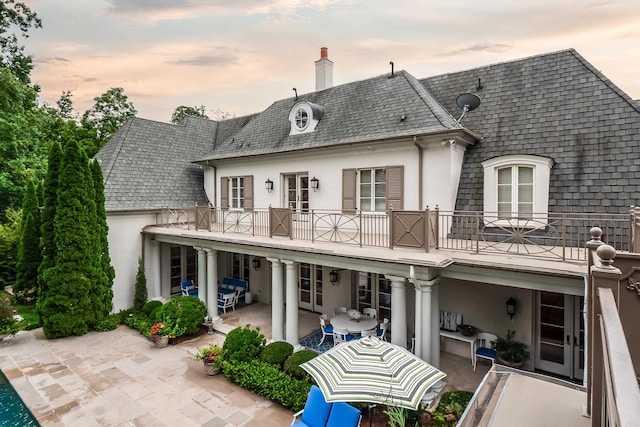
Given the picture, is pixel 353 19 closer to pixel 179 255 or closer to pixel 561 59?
pixel 561 59

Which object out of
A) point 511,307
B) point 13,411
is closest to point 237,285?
point 13,411

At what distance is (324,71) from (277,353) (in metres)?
12.6

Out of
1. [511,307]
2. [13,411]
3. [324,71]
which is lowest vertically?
[13,411]

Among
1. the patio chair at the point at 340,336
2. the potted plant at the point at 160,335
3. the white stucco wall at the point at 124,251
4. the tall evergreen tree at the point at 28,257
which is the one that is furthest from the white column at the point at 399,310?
the tall evergreen tree at the point at 28,257

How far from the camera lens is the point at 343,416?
6.00m

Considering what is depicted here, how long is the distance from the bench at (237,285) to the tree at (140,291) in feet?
10.5

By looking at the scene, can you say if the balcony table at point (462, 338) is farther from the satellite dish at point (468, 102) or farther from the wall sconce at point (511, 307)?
the satellite dish at point (468, 102)

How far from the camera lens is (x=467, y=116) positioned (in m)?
11.4

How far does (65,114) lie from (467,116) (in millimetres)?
36129

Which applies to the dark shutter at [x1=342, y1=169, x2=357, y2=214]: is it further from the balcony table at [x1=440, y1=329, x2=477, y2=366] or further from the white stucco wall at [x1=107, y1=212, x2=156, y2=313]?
the white stucco wall at [x1=107, y1=212, x2=156, y2=313]

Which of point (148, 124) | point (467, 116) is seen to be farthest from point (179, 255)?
point (467, 116)

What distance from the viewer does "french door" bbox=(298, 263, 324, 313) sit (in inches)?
539

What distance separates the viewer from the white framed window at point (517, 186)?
30.0ft

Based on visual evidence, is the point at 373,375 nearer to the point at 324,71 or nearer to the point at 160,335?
the point at 160,335
